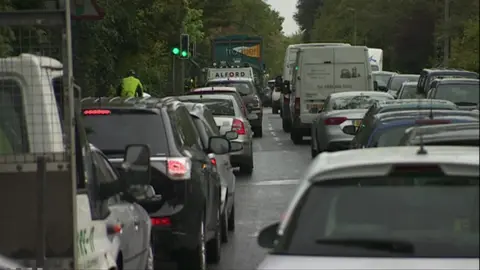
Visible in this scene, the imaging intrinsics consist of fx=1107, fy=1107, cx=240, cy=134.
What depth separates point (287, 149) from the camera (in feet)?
95.2

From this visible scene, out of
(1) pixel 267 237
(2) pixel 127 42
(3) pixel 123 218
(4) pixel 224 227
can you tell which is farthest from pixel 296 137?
(1) pixel 267 237

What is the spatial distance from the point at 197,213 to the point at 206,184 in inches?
28.7

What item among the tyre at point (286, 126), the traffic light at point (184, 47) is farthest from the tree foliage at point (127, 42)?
the tyre at point (286, 126)

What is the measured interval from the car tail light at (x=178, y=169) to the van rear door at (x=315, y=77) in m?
20.3

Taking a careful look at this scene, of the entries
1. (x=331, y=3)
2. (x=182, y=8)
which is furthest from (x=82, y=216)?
(x=331, y=3)

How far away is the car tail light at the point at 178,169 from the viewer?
32.4 feet

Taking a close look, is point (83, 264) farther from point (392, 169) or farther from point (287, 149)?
point (287, 149)

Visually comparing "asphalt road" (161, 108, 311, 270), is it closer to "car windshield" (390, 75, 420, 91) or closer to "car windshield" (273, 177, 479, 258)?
"car windshield" (273, 177, 479, 258)

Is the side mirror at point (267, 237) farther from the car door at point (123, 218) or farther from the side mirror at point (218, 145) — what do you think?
the side mirror at point (218, 145)

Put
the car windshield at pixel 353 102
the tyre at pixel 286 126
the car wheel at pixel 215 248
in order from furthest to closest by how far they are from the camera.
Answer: the tyre at pixel 286 126 → the car windshield at pixel 353 102 → the car wheel at pixel 215 248

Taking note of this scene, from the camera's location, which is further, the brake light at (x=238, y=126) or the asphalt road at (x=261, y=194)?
the brake light at (x=238, y=126)

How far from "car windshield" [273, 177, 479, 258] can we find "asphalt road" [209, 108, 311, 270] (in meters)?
5.83

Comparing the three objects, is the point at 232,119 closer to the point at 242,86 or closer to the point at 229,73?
the point at 242,86

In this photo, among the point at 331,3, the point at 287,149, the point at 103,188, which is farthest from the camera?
the point at 331,3
